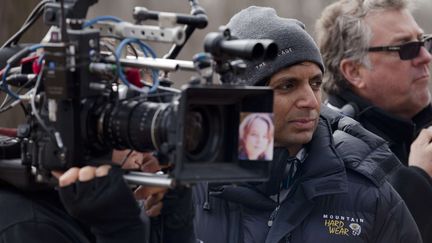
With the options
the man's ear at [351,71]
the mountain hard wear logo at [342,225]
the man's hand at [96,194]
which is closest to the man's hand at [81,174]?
the man's hand at [96,194]

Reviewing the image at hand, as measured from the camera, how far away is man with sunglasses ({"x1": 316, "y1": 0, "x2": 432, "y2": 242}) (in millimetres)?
3936

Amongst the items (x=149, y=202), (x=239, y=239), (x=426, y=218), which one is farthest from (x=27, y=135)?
(x=426, y=218)

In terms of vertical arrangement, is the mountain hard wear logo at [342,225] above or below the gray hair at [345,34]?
below

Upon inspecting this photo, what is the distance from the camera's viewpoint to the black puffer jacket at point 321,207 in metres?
3.08

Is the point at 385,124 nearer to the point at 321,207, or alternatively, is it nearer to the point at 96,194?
the point at 321,207

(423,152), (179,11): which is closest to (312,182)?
(423,152)

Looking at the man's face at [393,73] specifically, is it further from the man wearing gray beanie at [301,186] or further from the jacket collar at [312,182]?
the jacket collar at [312,182]

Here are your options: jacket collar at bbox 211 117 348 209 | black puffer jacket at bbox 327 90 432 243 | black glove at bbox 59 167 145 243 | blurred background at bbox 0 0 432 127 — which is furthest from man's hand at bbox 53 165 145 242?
blurred background at bbox 0 0 432 127

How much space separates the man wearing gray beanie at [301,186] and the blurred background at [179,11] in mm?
1313

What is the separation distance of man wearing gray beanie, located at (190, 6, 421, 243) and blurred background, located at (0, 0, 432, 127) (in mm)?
1313

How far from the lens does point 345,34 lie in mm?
4105

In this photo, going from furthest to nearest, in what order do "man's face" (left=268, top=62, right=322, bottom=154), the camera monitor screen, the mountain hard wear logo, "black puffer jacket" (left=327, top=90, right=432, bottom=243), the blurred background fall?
the blurred background → "black puffer jacket" (left=327, top=90, right=432, bottom=243) → "man's face" (left=268, top=62, right=322, bottom=154) → the mountain hard wear logo → the camera monitor screen

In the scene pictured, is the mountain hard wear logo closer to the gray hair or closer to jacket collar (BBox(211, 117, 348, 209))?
jacket collar (BBox(211, 117, 348, 209))

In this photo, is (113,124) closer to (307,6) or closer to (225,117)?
(225,117)
